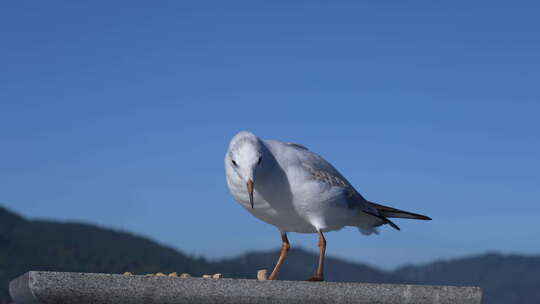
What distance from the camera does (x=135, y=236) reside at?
66.1ft

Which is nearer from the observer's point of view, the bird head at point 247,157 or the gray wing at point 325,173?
the bird head at point 247,157

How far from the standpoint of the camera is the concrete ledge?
398 cm

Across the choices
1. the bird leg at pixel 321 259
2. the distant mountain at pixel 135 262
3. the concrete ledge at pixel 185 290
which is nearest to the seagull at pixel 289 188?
the bird leg at pixel 321 259

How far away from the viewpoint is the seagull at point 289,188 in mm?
4566

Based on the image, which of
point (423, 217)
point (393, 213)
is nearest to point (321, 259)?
point (393, 213)

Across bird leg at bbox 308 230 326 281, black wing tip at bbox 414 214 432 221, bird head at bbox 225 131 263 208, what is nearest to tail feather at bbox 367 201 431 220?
black wing tip at bbox 414 214 432 221

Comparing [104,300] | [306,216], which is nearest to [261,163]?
[306,216]

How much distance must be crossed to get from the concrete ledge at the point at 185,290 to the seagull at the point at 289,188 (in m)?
0.32

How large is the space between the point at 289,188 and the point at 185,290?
1.17m

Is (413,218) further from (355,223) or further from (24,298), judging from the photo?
(24,298)

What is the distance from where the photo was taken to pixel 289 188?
4.81 meters

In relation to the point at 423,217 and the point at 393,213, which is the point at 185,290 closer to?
the point at 393,213

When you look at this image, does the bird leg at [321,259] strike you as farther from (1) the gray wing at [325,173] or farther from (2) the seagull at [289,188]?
(1) the gray wing at [325,173]

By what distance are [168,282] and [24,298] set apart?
41.6 inches
